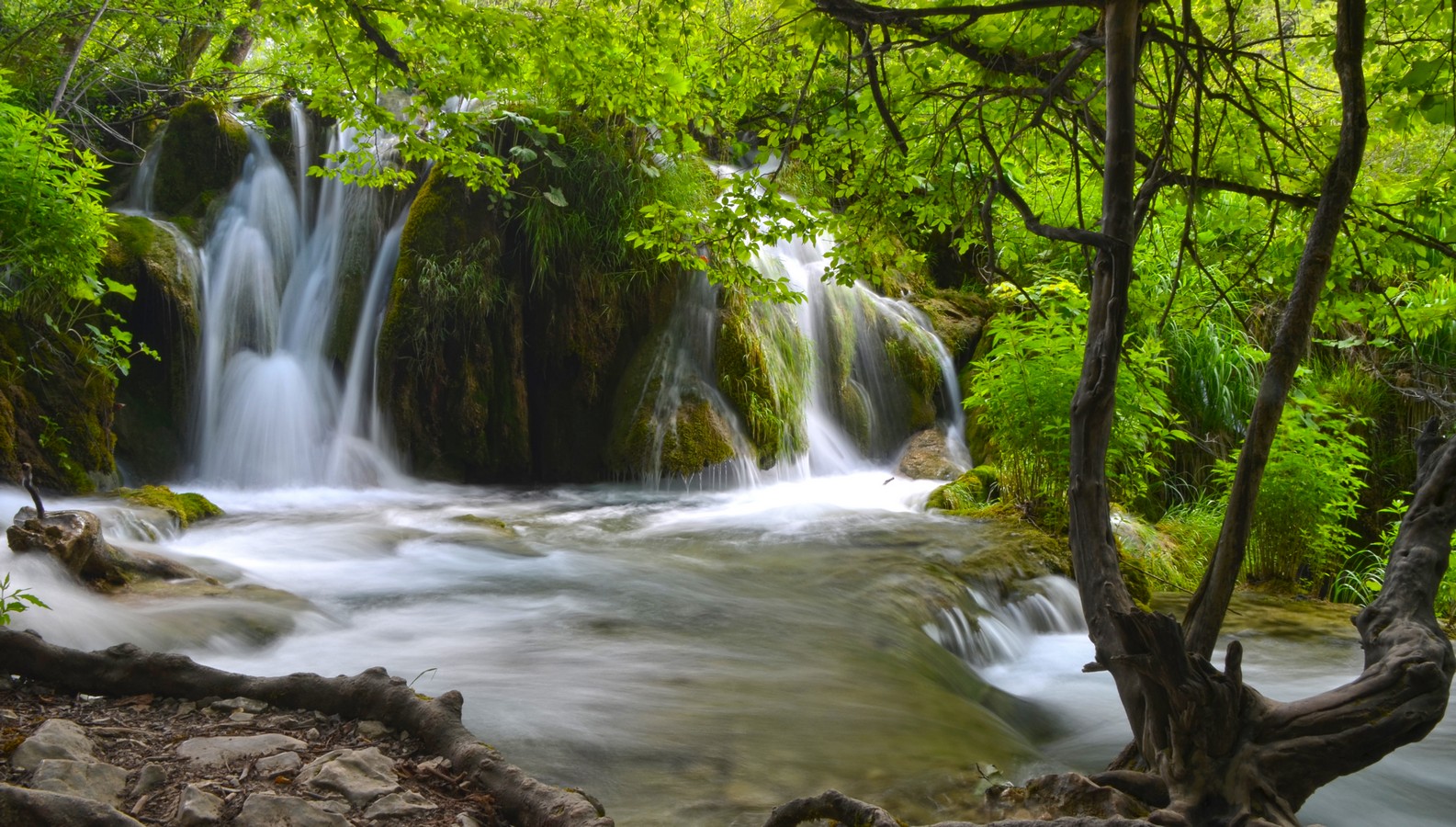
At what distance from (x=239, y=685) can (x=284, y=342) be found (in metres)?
8.21

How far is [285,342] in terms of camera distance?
32.7 feet

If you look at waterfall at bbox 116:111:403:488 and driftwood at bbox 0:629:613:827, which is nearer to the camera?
driftwood at bbox 0:629:613:827

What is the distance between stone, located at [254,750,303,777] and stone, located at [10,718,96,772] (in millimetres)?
344

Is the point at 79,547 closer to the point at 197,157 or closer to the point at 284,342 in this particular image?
the point at 284,342

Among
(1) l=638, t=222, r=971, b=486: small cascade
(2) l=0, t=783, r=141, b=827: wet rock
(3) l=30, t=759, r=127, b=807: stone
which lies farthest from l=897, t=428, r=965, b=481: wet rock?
(2) l=0, t=783, r=141, b=827: wet rock

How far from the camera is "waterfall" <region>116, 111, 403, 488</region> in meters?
9.28

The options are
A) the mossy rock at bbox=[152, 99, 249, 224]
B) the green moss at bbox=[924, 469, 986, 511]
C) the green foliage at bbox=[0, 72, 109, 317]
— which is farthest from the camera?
the mossy rock at bbox=[152, 99, 249, 224]

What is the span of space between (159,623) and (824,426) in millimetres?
7602

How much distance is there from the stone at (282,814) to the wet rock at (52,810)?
21 centimetres

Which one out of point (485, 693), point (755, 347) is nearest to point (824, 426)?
point (755, 347)

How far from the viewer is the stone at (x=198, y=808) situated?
Result: 1.86 meters

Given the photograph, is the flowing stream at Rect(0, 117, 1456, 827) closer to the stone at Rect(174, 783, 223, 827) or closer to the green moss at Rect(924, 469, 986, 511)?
the green moss at Rect(924, 469, 986, 511)

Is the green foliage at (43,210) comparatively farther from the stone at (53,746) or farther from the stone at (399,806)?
the stone at (399,806)

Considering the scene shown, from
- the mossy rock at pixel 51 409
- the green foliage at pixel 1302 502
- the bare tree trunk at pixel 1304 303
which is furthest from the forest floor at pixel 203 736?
the green foliage at pixel 1302 502
